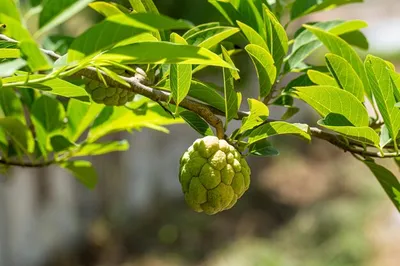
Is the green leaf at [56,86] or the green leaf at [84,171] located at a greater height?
the green leaf at [56,86]

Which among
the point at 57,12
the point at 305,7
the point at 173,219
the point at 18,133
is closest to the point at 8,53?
the point at 57,12

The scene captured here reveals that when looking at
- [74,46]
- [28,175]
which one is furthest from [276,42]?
[28,175]

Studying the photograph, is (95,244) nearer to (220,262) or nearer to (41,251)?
(41,251)

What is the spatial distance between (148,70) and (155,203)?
4939 mm

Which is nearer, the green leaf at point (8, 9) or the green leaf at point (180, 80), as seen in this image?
the green leaf at point (8, 9)

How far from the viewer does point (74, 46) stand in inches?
19.9

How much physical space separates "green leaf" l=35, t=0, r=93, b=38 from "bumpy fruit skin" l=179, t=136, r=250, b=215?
0.22 meters

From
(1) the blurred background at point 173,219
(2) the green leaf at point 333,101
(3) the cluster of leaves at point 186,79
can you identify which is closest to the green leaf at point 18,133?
(3) the cluster of leaves at point 186,79

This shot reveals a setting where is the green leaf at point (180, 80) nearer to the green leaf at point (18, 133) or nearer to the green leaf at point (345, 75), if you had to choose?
the green leaf at point (345, 75)

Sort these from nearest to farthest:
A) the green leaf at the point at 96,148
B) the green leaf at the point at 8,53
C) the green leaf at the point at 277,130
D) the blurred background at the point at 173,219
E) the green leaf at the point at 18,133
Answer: the green leaf at the point at 8,53 → the green leaf at the point at 277,130 → the green leaf at the point at 18,133 → the green leaf at the point at 96,148 → the blurred background at the point at 173,219

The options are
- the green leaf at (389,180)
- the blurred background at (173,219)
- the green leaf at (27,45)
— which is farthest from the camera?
the blurred background at (173,219)

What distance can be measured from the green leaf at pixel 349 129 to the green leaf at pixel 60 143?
40 cm

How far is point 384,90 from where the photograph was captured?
70cm

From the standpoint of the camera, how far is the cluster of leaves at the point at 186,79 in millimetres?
502
